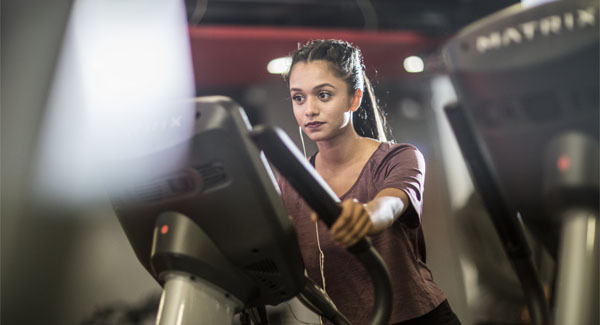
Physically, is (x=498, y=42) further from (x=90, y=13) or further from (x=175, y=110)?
(x=90, y=13)

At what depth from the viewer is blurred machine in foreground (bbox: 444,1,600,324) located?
26.2 inches

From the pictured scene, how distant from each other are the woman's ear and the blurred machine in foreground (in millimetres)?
367

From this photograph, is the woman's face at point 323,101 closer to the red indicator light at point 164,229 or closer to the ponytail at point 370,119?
the ponytail at point 370,119

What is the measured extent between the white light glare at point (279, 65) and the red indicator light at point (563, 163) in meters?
0.71

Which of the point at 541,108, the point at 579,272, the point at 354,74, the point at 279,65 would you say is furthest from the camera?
the point at 279,65

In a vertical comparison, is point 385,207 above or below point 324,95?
below

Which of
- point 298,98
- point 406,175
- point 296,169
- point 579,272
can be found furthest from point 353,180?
point 579,272

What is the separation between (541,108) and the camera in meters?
0.73

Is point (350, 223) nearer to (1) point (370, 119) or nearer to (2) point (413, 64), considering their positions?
(1) point (370, 119)

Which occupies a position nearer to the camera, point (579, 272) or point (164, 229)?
point (579, 272)

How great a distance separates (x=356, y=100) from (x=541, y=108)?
51 centimetres

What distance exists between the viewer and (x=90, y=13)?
162 centimetres

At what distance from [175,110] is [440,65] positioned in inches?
30.1

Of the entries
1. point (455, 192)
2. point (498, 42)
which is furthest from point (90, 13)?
point (498, 42)
